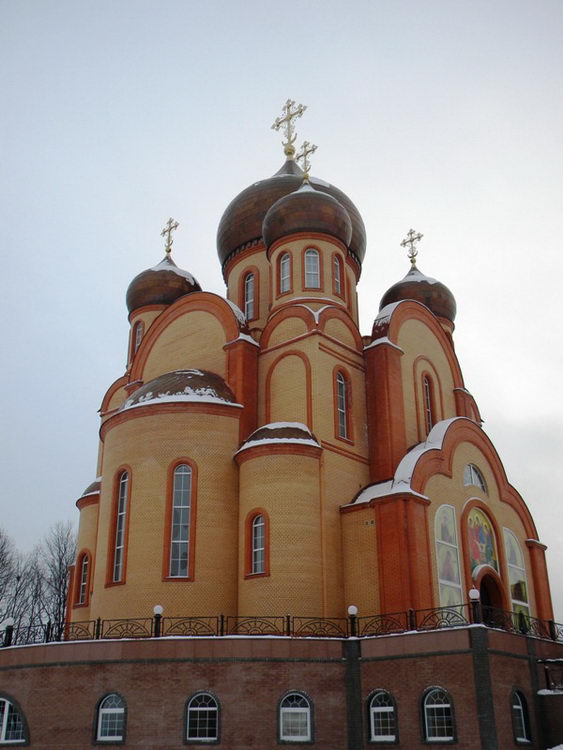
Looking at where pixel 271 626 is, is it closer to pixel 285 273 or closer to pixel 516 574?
pixel 516 574

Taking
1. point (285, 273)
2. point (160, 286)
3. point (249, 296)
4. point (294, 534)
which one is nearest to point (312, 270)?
point (285, 273)

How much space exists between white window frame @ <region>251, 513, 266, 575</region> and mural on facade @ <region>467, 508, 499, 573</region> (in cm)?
507

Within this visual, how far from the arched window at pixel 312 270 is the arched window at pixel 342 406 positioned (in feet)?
9.07

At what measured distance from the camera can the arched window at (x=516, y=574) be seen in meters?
19.4

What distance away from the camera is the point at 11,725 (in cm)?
1416

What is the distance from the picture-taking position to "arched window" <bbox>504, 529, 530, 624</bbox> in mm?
19391

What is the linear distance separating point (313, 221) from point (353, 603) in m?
10.0

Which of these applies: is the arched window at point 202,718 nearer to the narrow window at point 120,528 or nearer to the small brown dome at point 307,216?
the narrow window at point 120,528

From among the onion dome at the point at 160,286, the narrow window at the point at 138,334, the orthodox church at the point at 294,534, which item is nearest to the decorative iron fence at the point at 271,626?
the orthodox church at the point at 294,534

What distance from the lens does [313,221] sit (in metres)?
20.8

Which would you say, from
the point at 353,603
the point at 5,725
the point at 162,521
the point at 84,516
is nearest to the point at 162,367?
the point at 84,516

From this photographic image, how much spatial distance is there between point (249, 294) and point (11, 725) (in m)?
13.7

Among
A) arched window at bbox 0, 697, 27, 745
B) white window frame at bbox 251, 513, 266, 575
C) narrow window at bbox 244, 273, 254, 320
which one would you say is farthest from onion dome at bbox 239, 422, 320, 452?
arched window at bbox 0, 697, 27, 745

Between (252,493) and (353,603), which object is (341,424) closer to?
(252,493)
